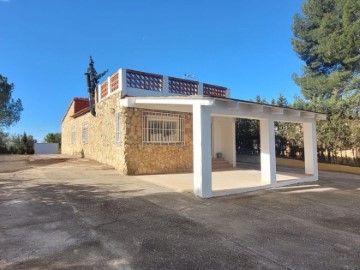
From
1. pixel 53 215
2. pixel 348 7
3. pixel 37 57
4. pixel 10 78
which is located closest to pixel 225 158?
pixel 53 215

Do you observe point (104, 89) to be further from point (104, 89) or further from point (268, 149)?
point (268, 149)

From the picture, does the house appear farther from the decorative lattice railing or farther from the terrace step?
the terrace step

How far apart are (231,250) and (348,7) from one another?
69.1 feet

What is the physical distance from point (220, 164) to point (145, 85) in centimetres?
633

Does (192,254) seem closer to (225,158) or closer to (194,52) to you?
(225,158)

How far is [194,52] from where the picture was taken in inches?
824

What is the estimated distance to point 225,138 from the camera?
52.0ft

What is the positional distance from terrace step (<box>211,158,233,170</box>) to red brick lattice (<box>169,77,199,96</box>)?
418 centimetres

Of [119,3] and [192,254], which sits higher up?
[119,3]

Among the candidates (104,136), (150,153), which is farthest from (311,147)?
(104,136)

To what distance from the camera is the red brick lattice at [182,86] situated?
530 inches

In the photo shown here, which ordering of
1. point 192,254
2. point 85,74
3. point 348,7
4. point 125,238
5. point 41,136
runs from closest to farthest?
point 192,254
point 125,238
point 85,74
point 348,7
point 41,136

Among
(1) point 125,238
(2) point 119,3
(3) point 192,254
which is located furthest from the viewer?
(2) point 119,3

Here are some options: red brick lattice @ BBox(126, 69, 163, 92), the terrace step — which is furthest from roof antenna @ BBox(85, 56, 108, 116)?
the terrace step
